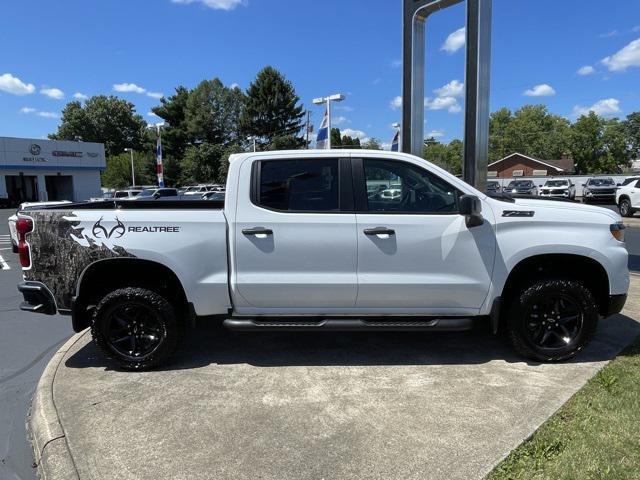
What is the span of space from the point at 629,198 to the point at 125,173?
214 feet

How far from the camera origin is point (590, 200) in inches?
1131

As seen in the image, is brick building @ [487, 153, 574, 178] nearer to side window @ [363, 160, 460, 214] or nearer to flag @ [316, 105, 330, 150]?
flag @ [316, 105, 330, 150]

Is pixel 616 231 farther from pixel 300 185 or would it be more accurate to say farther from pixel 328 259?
pixel 300 185

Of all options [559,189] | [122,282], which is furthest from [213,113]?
[122,282]

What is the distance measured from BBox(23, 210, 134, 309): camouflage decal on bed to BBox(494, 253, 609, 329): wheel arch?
339 centimetres

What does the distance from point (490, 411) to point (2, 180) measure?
46162 millimetres

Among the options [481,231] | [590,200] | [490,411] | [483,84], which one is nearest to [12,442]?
[490,411]

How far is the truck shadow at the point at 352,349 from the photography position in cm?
452

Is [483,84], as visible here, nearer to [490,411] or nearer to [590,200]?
[490,411]

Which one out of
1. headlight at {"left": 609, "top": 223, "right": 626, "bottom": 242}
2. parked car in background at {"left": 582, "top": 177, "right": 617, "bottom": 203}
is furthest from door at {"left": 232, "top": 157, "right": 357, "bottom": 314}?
parked car in background at {"left": 582, "top": 177, "right": 617, "bottom": 203}

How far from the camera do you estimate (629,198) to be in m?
18.4

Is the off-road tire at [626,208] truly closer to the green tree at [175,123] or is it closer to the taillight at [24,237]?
the taillight at [24,237]

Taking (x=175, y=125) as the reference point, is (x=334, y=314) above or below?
below

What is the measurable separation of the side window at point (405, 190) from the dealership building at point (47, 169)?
4360 centimetres
